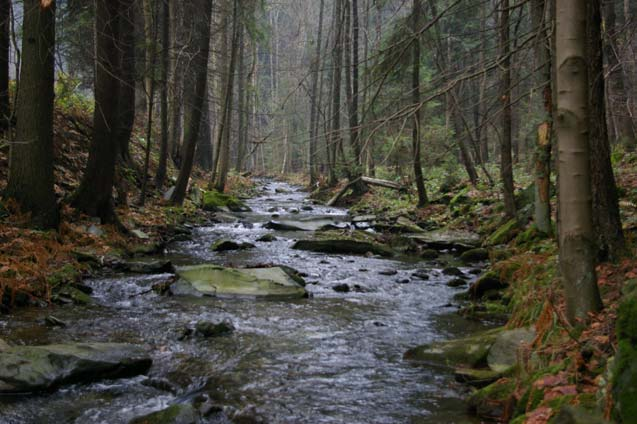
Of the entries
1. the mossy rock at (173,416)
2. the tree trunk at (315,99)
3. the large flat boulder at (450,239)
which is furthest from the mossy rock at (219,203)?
the mossy rock at (173,416)

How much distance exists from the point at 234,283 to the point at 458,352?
392 centimetres

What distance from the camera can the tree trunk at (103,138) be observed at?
1083 cm

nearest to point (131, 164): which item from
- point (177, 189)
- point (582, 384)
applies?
point (177, 189)

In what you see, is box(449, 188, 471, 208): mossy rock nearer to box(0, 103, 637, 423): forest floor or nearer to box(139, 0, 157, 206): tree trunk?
box(0, 103, 637, 423): forest floor

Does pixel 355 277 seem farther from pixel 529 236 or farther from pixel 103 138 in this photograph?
pixel 103 138

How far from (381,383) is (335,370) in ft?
1.68

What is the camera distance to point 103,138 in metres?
11.1

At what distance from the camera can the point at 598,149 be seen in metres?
5.64

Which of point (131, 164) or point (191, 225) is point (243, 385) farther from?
point (131, 164)

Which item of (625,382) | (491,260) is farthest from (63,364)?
(491,260)

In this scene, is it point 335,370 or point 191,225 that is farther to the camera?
point 191,225

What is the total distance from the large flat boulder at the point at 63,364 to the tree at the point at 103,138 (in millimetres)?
6333

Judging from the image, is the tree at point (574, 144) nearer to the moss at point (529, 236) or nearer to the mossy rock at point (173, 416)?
the mossy rock at point (173, 416)

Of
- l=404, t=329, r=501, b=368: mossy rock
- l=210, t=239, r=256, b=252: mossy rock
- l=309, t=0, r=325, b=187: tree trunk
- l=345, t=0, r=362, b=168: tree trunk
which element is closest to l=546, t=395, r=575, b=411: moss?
l=404, t=329, r=501, b=368: mossy rock
